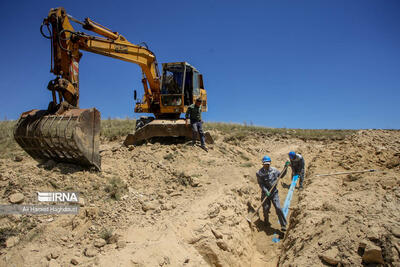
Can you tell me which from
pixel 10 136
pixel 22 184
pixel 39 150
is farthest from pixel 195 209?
pixel 10 136

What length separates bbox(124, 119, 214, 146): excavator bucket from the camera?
934 centimetres

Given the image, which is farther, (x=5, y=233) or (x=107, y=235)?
(x=107, y=235)

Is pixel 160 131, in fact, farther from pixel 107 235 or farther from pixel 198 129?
pixel 107 235

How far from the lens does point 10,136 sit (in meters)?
12.9

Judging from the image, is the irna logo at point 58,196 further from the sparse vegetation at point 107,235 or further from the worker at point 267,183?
the worker at point 267,183

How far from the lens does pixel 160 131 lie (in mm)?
9344

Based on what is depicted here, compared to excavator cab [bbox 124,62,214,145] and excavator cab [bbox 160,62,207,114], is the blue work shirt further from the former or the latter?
excavator cab [bbox 160,62,207,114]

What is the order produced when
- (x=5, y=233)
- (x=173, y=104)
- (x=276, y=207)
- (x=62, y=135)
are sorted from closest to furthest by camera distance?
(x=5, y=233), (x=62, y=135), (x=276, y=207), (x=173, y=104)

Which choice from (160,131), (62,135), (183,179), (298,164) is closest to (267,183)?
(183,179)

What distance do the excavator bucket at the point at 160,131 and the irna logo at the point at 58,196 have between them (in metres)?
4.49

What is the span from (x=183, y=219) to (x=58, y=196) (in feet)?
7.80

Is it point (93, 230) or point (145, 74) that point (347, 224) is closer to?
point (93, 230)

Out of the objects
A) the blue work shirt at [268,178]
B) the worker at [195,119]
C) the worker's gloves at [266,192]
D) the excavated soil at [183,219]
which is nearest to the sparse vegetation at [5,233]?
the excavated soil at [183,219]

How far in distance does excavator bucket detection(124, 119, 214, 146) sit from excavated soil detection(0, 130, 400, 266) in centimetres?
110
